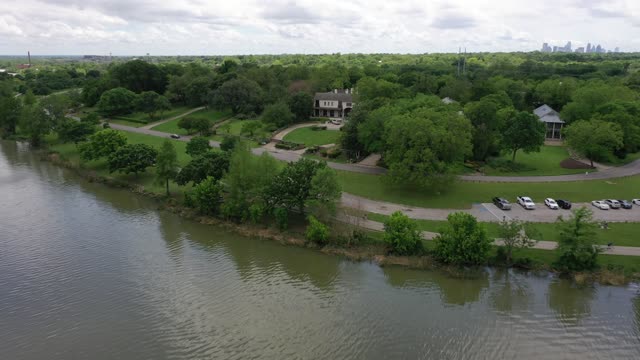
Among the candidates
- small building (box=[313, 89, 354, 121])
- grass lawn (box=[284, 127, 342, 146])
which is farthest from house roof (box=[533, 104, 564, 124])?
small building (box=[313, 89, 354, 121])

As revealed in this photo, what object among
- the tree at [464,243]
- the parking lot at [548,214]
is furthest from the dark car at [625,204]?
the tree at [464,243]

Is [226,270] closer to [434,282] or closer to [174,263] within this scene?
[174,263]

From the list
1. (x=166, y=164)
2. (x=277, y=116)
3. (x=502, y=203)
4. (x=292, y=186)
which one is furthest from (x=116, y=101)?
(x=502, y=203)

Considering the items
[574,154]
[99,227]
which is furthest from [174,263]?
[574,154]

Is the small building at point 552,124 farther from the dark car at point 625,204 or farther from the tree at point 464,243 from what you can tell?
the tree at point 464,243

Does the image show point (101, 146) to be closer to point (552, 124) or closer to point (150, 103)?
point (150, 103)

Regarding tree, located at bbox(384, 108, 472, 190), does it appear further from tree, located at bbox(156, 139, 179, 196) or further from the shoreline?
tree, located at bbox(156, 139, 179, 196)
